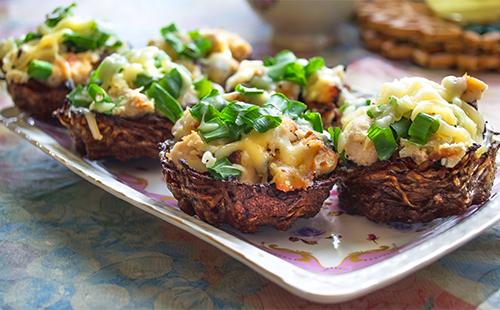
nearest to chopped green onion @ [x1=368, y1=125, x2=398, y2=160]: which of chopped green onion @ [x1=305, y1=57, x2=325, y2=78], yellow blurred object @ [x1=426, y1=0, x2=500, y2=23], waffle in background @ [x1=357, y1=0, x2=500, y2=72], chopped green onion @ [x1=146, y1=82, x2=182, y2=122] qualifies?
chopped green onion @ [x1=305, y1=57, x2=325, y2=78]

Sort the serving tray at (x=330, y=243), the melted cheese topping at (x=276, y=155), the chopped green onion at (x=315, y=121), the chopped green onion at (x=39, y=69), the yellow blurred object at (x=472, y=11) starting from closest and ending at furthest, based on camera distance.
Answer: the serving tray at (x=330, y=243) < the melted cheese topping at (x=276, y=155) < the chopped green onion at (x=315, y=121) < the chopped green onion at (x=39, y=69) < the yellow blurred object at (x=472, y=11)

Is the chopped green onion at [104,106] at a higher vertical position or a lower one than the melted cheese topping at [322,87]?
higher

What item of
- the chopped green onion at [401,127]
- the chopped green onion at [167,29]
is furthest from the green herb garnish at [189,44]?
the chopped green onion at [401,127]

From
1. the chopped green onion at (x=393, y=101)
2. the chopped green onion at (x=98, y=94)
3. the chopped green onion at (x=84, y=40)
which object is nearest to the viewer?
the chopped green onion at (x=393, y=101)

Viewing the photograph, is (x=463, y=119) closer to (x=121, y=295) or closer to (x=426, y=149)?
(x=426, y=149)

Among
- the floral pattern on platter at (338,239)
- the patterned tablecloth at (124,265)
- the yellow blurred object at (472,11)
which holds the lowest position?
the yellow blurred object at (472,11)

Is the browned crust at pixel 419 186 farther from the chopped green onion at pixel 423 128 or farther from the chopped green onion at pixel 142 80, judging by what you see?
the chopped green onion at pixel 142 80

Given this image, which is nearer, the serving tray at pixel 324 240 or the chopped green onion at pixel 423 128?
the serving tray at pixel 324 240
